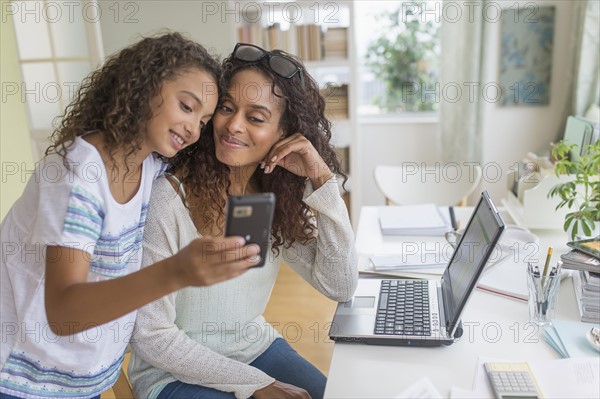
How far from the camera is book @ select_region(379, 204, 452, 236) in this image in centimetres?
206

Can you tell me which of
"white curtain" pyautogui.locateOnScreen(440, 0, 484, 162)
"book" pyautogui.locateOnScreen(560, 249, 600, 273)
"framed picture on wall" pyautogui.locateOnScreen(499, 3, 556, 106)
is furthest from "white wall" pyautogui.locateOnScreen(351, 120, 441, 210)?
"book" pyautogui.locateOnScreen(560, 249, 600, 273)

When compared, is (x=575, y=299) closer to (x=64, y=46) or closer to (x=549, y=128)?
(x=549, y=128)

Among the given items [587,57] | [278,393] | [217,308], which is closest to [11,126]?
[217,308]

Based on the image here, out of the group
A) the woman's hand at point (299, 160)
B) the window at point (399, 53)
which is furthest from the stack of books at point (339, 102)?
the woman's hand at point (299, 160)

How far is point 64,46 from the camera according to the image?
3.40m

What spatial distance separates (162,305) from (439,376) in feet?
2.08

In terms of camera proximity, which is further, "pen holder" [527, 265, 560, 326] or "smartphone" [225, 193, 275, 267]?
"pen holder" [527, 265, 560, 326]

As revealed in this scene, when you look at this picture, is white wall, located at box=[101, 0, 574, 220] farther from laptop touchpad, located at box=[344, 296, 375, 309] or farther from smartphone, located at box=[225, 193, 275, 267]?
smartphone, located at box=[225, 193, 275, 267]

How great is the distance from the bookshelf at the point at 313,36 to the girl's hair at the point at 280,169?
6.72 ft

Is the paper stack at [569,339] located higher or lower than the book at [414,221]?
higher

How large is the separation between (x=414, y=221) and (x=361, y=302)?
766mm

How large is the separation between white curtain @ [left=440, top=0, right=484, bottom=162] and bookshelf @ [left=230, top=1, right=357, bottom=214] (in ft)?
2.17

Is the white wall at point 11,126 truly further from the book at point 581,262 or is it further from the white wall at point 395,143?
the book at point 581,262

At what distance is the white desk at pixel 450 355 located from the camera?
3.57 feet
